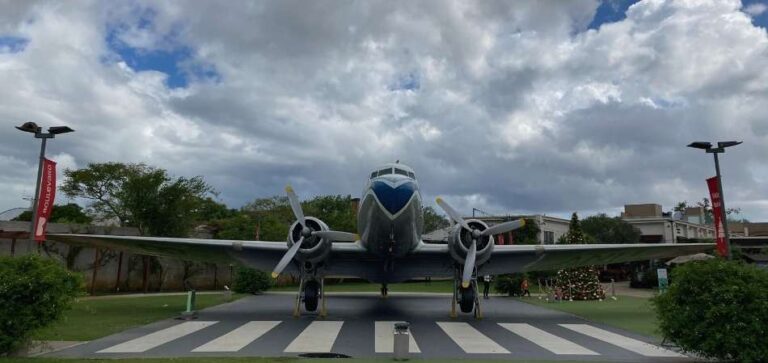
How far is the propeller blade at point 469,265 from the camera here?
42.3 ft

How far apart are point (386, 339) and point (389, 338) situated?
0.17 m

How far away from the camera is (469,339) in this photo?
34.3ft

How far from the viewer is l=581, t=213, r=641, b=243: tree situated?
49.9m

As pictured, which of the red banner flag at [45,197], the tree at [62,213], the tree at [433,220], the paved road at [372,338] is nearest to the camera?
the paved road at [372,338]

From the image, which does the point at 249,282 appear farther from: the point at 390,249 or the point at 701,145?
the point at 701,145

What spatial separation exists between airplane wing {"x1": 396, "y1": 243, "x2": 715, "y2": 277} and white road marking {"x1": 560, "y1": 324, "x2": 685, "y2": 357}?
295cm

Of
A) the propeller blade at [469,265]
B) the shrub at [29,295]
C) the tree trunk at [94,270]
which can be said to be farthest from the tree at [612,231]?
the shrub at [29,295]

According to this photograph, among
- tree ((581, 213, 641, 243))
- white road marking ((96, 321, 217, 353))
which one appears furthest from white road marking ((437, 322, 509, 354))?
tree ((581, 213, 641, 243))

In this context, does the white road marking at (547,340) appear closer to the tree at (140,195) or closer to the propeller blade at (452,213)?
the propeller blade at (452,213)

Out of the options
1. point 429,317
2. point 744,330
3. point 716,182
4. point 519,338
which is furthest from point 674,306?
point 716,182

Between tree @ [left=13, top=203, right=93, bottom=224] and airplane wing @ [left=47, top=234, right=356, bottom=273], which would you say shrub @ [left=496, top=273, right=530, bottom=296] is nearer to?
airplane wing @ [left=47, top=234, right=356, bottom=273]

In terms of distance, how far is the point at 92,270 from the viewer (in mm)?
24594

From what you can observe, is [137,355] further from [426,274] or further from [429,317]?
[426,274]

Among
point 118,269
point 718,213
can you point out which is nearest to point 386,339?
point 718,213
